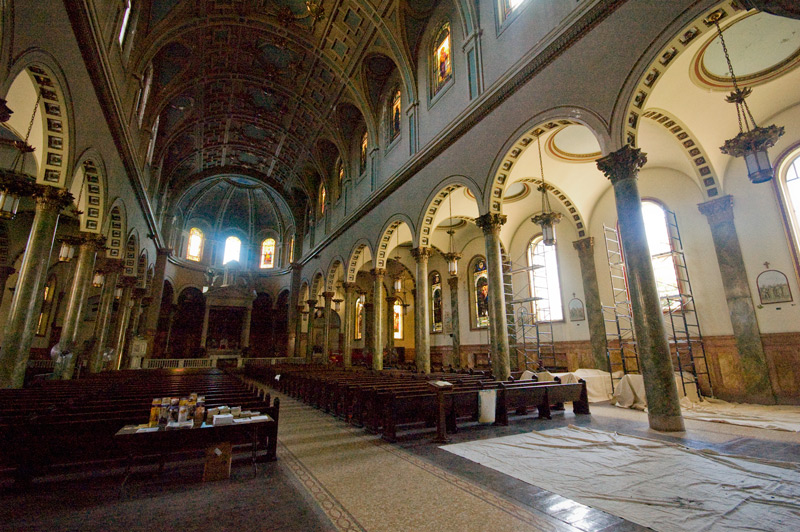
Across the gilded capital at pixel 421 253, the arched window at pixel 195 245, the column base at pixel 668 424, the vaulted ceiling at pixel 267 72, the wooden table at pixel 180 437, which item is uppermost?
the vaulted ceiling at pixel 267 72

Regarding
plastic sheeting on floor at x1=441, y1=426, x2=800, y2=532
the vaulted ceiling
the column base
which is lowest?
plastic sheeting on floor at x1=441, y1=426, x2=800, y2=532

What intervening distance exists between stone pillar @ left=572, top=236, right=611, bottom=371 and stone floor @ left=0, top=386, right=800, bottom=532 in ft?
23.8

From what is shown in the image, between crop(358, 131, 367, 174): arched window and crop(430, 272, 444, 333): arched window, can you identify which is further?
crop(430, 272, 444, 333): arched window

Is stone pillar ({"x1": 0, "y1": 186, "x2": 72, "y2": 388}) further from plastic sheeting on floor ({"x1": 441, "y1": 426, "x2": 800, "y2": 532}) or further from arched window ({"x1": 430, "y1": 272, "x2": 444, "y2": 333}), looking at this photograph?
arched window ({"x1": 430, "y1": 272, "x2": 444, "y2": 333})

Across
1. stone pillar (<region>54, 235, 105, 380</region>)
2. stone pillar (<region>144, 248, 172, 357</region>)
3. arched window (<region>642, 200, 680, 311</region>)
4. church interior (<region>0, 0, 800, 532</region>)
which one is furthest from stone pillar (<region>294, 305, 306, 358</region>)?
arched window (<region>642, 200, 680, 311</region>)

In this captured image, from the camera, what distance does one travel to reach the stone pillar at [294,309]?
2386 cm

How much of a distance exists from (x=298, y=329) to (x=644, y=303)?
2062 cm

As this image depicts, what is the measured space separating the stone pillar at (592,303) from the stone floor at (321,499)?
7.25 m

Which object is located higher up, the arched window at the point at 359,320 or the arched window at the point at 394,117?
the arched window at the point at 394,117

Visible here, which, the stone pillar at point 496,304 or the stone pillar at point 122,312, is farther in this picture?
the stone pillar at point 122,312

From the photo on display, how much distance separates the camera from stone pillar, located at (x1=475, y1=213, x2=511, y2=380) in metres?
8.79

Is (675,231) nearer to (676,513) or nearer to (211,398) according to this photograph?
(676,513)

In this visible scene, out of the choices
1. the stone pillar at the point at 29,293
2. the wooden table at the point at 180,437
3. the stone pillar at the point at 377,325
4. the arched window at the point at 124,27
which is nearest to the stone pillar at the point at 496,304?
the stone pillar at the point at 377,325

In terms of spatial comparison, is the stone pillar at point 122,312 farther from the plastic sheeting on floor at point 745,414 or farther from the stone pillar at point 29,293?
the plastic sheeting on floor at point 745,414
